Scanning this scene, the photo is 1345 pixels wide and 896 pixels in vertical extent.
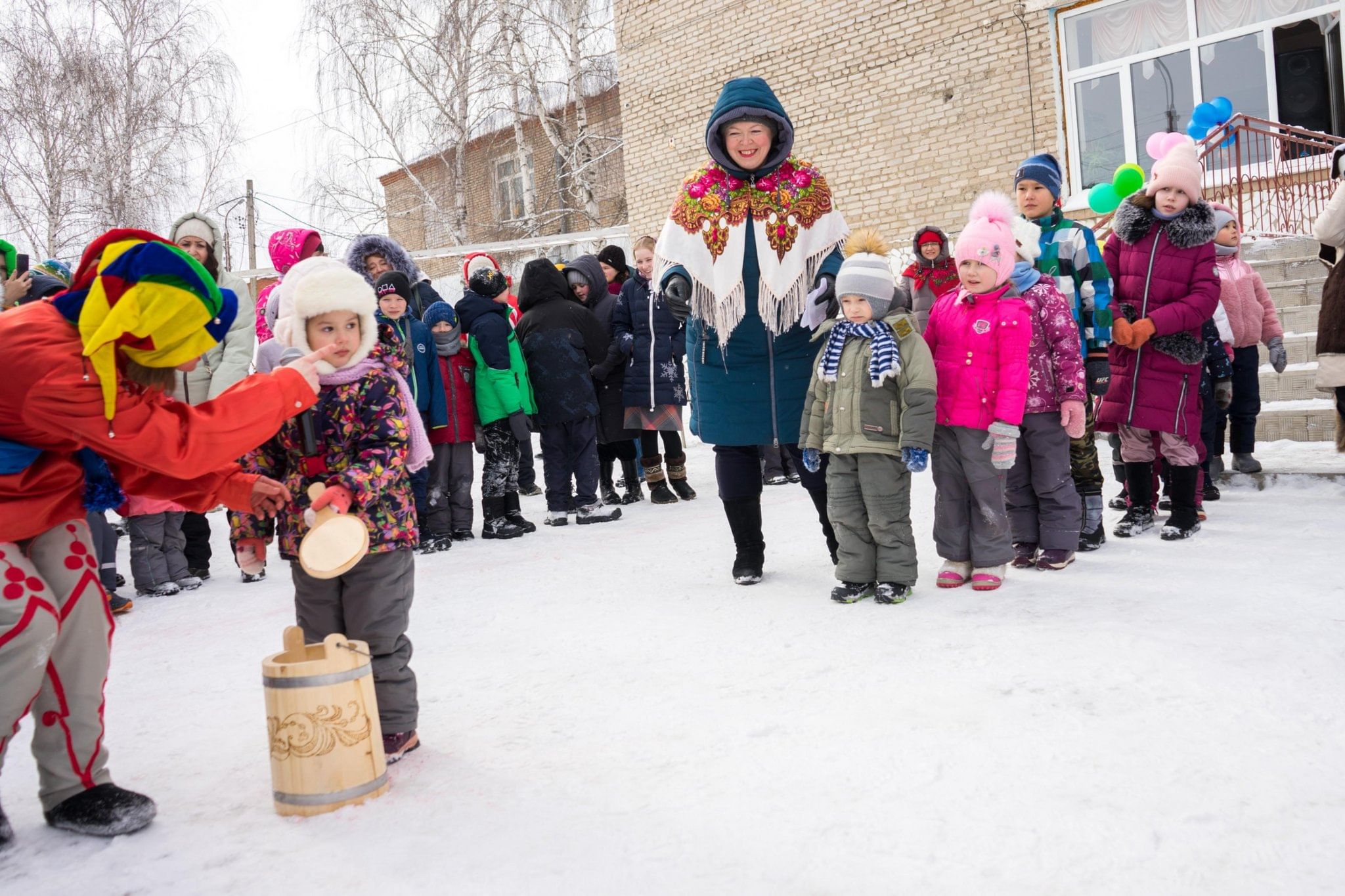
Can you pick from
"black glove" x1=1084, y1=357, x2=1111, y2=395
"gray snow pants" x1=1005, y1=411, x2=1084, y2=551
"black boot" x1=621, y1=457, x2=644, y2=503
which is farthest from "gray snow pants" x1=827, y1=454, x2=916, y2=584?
"black boot" x1=621, y1=457, x2=644, y2=503

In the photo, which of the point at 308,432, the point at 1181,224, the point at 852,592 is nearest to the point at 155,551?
the point at 308,432

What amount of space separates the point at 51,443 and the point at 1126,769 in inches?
108

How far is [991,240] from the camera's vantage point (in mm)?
4598

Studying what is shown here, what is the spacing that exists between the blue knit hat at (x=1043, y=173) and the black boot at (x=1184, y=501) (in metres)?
1.61

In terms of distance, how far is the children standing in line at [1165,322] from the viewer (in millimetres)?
5258

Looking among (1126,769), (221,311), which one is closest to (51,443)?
(221,311)

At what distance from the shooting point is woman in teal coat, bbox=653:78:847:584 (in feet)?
15.4

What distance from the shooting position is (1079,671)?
3299 mm

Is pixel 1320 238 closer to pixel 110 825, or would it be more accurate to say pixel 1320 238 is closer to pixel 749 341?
pixel 749 341

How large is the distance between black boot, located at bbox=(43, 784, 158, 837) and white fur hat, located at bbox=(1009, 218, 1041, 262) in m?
4.22

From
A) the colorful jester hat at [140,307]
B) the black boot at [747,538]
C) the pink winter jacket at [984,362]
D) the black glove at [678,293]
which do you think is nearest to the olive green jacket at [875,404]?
the pink winter jacket at [984,362]

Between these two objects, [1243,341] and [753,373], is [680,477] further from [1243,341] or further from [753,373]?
[1243,341]

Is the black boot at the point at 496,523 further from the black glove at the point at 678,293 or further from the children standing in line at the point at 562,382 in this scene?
the black glove at the point at 678,293

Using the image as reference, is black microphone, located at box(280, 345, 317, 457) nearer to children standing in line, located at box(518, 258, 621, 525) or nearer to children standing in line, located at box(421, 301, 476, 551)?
children standing in line, located at box(421, 301, 476, 551)
